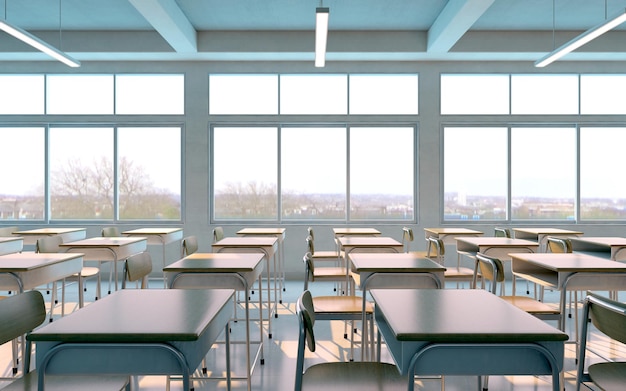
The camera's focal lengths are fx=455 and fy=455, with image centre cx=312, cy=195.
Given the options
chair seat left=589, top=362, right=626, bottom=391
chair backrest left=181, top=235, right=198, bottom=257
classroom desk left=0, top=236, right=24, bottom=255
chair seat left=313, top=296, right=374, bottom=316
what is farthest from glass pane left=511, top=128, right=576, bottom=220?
classroom desk left=0, top=236, right=24, bottom=255

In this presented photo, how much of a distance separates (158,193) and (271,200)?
178 cm

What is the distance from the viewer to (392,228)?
709 cm

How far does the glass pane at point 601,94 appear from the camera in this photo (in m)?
7.05

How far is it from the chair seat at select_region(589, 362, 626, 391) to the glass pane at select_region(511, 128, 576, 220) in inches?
219

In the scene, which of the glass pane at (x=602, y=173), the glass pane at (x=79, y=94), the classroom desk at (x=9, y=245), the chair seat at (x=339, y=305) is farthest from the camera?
the glass pane at (x=602, y=173)

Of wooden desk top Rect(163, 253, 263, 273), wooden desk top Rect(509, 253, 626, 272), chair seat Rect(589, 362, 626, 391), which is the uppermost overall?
wooden desk top Rect(509, 253, 626, 272)

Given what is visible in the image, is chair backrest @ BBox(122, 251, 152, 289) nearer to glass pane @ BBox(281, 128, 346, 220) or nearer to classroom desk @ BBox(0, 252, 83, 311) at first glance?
classroom desk @ BBox(0, 252, 83, 311)

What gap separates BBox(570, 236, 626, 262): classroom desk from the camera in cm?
A: 416

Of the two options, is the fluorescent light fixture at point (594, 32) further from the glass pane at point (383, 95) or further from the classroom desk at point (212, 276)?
the classroom desk at point (212, 276)

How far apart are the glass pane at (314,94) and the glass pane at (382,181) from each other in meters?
0.77

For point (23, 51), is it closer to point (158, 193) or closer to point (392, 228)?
point (158, 193)

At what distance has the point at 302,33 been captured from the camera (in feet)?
21.7

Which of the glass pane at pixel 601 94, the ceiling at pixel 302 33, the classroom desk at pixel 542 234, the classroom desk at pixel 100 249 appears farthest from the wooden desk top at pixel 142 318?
the glass pane at pixel 601 94

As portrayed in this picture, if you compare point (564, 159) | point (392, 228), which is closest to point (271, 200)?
point (392, 228)
